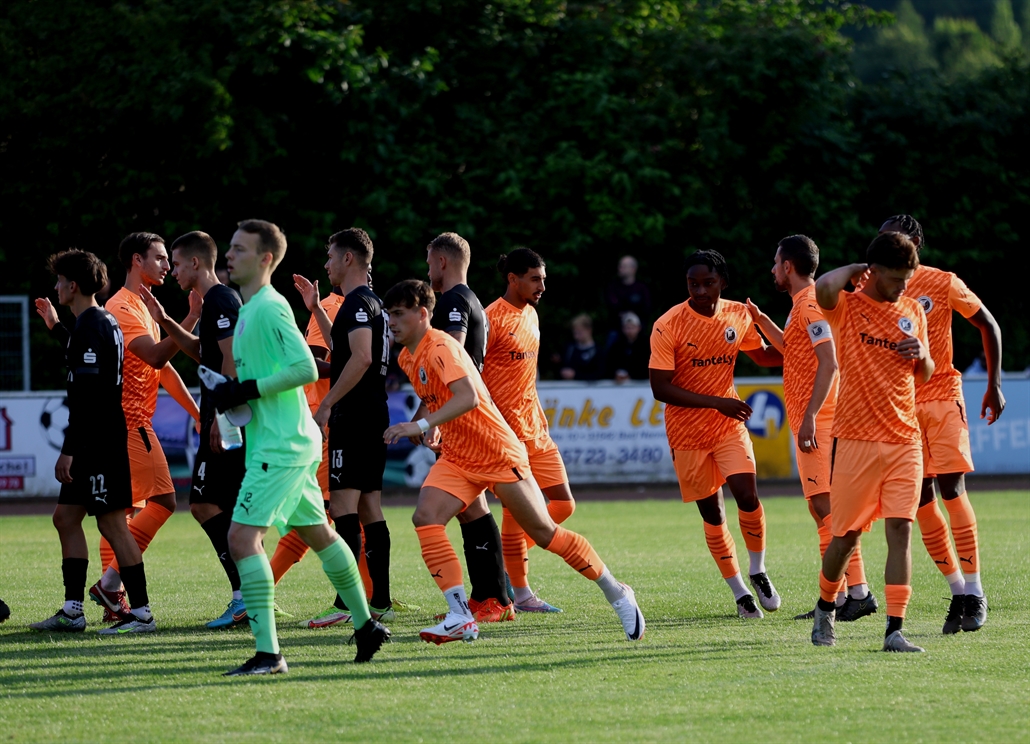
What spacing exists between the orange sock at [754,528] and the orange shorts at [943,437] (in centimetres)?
120

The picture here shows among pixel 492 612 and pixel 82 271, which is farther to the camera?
pixel 492 612

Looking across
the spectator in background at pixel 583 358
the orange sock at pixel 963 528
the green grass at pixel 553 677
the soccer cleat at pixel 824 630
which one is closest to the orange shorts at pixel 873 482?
the soccer cleat at pixel 824 630

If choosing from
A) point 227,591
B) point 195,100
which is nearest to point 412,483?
point 195,100

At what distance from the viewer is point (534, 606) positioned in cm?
871

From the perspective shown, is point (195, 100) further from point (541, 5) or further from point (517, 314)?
point (517, 314)

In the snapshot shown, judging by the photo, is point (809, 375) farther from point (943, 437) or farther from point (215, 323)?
point (215, 323)

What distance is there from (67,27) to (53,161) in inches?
82.3

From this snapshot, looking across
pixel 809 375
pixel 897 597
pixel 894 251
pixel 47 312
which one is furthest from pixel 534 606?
pixel 47 312

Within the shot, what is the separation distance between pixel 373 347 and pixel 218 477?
1.19 m

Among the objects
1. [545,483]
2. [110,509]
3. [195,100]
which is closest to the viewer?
[110,509]

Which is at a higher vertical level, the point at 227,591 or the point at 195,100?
the point at 195,100

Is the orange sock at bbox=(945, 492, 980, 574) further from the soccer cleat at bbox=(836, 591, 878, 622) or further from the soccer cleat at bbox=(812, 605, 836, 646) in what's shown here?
the soccer cleat at bbox=(812, 605, 836, 646)

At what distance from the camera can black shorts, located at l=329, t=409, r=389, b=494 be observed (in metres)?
8.09

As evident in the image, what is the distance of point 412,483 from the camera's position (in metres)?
19.0
